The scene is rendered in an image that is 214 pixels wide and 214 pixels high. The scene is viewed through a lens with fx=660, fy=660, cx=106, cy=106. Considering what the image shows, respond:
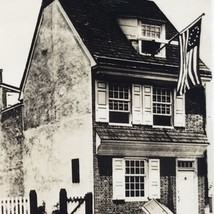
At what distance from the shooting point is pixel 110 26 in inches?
469

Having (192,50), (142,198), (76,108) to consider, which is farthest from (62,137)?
(192,50)

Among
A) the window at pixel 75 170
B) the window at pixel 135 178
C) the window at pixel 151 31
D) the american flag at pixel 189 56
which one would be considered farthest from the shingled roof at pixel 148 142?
the window at pixel 151 31

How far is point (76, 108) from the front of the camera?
36.5 feet

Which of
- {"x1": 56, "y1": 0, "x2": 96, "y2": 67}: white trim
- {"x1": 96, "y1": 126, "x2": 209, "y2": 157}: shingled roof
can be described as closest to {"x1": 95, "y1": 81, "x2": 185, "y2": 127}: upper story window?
{"x1": 96, "y1": 126, "x2": 209, "y2": 157}: shingled roof

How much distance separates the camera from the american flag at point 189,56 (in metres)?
10.6

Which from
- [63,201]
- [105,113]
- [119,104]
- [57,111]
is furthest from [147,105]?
[63,201]

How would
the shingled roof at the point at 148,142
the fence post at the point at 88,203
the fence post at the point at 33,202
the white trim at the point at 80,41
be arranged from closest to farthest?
the fence post at the point at 33,202, the fence post at the point at 88,203, the white trim at the point at 80,41, the shingled roof at the point at 148,142

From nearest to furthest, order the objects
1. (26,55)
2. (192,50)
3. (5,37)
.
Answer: (5,37)
(26,55)
(192,50)

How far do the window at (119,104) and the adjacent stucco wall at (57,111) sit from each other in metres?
0.51

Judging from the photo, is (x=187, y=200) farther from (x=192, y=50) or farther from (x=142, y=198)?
(x=192, y=50)

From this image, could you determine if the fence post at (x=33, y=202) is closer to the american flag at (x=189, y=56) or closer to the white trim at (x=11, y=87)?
the white trim at (x=11, y=87)

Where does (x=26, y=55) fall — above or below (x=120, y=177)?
above

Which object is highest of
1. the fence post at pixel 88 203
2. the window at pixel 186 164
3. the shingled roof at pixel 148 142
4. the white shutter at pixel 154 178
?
the shingled roof at pixel 148 142

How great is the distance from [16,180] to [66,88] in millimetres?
1803
